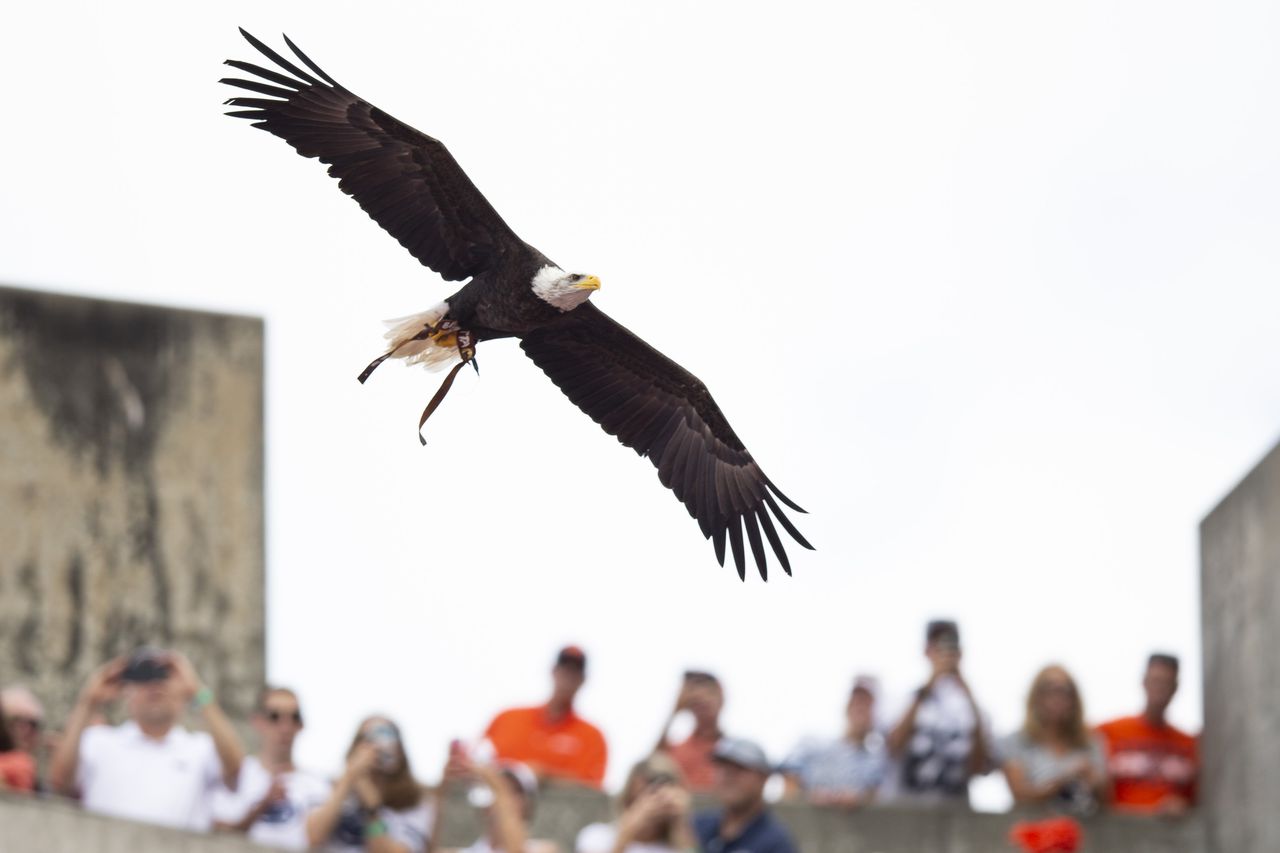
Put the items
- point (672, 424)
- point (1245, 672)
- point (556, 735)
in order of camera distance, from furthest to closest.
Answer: point (1245, 672) < point (556, 735) < point (672, 424)

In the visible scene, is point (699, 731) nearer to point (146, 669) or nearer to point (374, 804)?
point (374, 804)

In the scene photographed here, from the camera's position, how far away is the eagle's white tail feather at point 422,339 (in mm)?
10781

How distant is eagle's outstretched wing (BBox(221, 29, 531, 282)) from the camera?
36.9 feet

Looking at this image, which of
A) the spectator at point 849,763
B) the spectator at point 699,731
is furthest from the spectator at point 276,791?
the spectator at point 849,763

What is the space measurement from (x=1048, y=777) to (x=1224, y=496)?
196cm

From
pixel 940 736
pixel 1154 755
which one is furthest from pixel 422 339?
pixel 1154 755

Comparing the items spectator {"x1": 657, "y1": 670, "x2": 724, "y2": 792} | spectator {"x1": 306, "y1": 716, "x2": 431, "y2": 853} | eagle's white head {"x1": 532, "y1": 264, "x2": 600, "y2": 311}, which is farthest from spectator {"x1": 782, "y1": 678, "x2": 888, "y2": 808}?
eagle's white head {"x1": 532, "y1": 264, "x2": 600, "y2": 311}

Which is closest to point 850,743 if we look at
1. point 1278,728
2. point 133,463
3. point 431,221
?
point 1278,728

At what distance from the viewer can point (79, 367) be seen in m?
15.6

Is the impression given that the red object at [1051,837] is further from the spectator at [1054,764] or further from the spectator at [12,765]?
the spectator at [12,765]

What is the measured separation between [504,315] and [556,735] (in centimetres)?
282

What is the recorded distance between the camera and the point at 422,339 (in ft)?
35.4

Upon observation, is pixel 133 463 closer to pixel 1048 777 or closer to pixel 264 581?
pixel 264 581

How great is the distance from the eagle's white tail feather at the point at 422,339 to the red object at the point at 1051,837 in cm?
307
